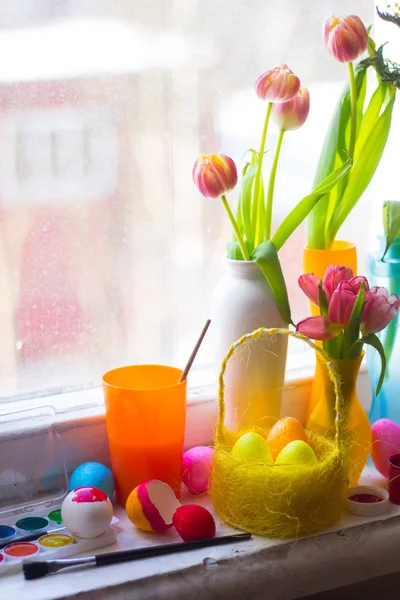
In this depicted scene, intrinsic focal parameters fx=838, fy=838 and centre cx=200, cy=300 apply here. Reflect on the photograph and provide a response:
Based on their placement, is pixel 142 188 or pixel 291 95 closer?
pixel 291 95

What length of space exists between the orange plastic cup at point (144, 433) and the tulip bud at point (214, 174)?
209mm

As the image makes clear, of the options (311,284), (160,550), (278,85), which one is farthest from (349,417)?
(278,85)

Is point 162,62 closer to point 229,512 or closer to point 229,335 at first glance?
point 229,335

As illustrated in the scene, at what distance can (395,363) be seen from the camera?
40.1 inches

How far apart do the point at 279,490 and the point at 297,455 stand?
0.04 meters

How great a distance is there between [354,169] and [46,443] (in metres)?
0.48

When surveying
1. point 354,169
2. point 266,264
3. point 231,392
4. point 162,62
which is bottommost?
point 231,392

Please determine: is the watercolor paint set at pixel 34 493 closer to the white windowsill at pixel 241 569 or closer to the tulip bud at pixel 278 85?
the white windowsill at pixel 241 569

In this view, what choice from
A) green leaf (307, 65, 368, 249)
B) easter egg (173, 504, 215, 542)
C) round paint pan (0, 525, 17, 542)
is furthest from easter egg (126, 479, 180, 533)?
green leaf (307, 65, 368, 249)

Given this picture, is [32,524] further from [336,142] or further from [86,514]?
[336,142]

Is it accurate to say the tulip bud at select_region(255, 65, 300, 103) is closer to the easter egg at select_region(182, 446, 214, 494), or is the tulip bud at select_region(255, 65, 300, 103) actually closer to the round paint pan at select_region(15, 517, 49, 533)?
the easter egg at select_region(182, 446, 214, 494)

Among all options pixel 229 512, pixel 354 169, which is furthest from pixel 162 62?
Answer: pixel 229 512

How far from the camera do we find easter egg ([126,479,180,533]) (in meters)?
0.83

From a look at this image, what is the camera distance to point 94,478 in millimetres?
884
